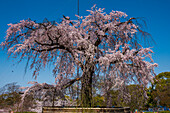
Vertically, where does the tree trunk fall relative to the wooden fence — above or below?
above

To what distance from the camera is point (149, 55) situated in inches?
229

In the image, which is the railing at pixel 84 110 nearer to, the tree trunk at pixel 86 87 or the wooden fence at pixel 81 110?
the wooden fence at pixel 81 110

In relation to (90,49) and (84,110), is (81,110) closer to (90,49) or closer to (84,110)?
(84,110)

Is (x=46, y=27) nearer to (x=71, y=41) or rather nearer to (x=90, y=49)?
(x=71, y=41)

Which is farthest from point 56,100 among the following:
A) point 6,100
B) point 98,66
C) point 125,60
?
point 6,100

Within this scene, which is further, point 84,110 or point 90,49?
point 90,49

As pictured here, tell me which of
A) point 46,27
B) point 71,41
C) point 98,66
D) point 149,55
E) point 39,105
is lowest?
point 39,105

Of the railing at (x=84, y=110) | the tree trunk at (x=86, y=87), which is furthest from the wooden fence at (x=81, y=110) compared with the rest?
the tree trunk at (x=86, y=87)

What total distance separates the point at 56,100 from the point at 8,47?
2492 mm

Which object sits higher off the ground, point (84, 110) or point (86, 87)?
point (86, 87)

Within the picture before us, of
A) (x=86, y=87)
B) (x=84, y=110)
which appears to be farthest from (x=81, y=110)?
(x=86, y=87)

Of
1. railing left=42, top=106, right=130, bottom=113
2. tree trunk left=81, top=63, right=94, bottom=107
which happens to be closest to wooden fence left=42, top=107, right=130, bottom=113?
railing left=42, top=106, right=130, bottom=113

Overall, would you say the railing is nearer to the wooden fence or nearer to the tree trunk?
the wooden fence

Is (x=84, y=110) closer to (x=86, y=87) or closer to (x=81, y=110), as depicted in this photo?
(x=81, y=110)
